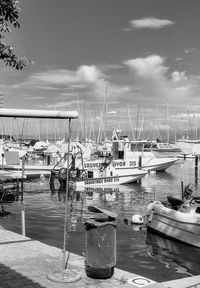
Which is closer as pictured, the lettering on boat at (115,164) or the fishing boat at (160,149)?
the lettering on boat at (115,164)

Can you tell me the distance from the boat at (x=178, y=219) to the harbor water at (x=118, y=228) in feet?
1.14

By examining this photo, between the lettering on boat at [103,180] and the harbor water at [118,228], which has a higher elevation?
the lettering on boat at [103,180]

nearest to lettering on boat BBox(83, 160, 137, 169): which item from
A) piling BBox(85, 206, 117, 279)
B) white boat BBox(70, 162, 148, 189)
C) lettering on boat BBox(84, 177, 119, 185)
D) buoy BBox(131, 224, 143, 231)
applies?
white boat BBox(70, 162, 148, 189)

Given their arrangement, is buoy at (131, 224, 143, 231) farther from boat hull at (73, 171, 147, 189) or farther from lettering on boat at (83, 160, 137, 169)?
lettering on boat at (83, 160, 137, 169)

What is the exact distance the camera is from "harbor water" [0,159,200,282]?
1414cm

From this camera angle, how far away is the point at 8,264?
9367 mm

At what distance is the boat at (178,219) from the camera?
680 inches

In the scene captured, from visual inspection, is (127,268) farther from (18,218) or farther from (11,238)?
(18,218)

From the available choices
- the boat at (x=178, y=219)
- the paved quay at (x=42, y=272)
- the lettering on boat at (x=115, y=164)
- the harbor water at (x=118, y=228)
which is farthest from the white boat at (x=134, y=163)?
the paved quay at (x=42, y=272)

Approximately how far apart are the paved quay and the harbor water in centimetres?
149

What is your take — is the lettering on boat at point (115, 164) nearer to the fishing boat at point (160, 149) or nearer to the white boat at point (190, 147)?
the fishing boat at point (160, 149)

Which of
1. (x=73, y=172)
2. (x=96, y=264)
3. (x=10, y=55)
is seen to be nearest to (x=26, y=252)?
(x=96, y=264)

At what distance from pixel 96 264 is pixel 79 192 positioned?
27.9 metres

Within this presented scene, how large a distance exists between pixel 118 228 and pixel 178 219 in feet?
11.9
